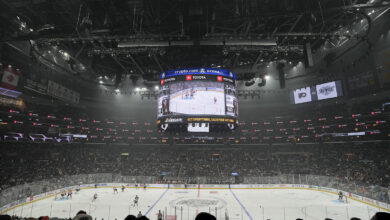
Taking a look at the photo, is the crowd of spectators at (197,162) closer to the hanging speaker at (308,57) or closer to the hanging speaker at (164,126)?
the hanging speaker at (164,126)

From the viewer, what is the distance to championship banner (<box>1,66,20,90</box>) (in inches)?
897

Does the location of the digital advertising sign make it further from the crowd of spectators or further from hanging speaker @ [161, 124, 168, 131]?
hanging speaker @ [161, 124, 168, 131]

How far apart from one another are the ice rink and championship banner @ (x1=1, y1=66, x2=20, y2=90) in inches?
521

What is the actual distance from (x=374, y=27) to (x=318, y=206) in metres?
22.4

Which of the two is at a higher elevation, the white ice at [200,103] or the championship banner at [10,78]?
the championship banner at [10,78]

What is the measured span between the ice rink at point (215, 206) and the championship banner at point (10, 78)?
1323 centimetres

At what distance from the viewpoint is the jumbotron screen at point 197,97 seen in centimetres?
1730

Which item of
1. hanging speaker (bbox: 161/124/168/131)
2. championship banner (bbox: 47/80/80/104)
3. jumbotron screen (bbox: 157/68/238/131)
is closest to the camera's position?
Answer: jumbotron screen (bbox: 157/68/238/131)

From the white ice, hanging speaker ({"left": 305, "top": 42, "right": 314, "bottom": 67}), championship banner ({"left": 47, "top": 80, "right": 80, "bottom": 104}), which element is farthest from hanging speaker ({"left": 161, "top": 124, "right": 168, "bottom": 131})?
championship banner ({"left": 47, "top": 80, "right": 80, "bottom": 104})

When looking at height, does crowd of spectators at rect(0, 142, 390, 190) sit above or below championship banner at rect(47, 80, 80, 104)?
below

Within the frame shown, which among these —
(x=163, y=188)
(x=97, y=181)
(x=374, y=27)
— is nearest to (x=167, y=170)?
(x=163, y=188)

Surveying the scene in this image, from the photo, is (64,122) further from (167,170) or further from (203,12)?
(203,12)

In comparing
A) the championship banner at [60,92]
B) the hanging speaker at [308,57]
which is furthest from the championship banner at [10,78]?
the hanging speaker at [308,57]

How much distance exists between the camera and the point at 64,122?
42312mm
